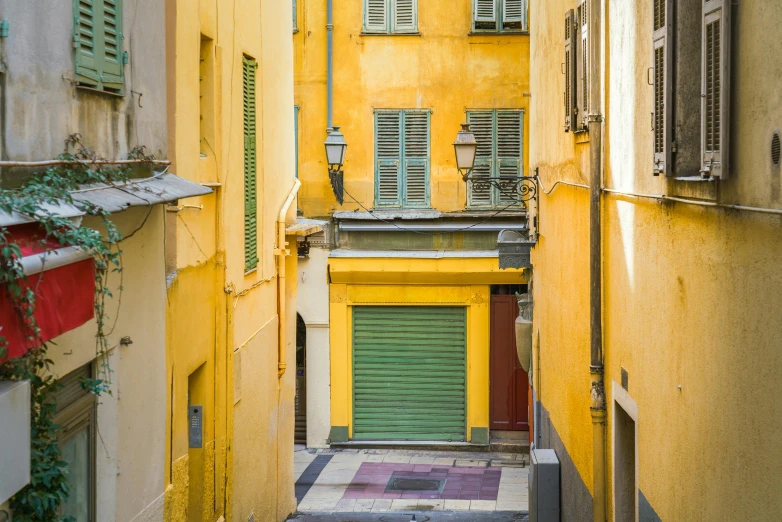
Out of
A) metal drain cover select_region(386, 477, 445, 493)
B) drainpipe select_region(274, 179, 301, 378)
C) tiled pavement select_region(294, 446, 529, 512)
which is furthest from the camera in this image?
metal drain cover select_region(386, 477, 445, 493)

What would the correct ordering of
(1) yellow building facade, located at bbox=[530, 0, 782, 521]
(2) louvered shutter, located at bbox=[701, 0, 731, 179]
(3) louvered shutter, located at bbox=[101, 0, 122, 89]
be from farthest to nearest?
(3) louvered shutter, located at bbox=[101, 0, 122, 89] < (2) louvered shutter, located at bbox=[701, 0, 731, 179] < (1) yellow building facade, located at bbox=[530, 0, 782, 521]

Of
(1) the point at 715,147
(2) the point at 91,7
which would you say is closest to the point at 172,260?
(2) the point at 91,7

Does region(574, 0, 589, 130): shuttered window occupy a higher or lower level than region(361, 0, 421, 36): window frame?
lower

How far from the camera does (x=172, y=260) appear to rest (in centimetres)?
915

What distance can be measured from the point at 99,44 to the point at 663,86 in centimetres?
362

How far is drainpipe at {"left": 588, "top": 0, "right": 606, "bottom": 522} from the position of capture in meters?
9.38

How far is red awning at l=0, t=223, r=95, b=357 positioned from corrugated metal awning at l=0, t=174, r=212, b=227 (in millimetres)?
133

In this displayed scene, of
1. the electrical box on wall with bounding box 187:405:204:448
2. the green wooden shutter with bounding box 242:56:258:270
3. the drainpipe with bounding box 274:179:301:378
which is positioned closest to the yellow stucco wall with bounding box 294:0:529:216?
the drainpipe with bounding box 274:179:301:378

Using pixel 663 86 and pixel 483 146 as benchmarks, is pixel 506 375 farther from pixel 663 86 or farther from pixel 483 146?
pixel 663 86

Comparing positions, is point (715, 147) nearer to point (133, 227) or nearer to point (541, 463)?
point (133, 227)

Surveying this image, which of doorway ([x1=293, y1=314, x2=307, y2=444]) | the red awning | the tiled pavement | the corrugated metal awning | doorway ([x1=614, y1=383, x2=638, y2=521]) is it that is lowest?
the tiled pavement

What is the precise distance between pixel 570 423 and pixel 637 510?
3.19 metres

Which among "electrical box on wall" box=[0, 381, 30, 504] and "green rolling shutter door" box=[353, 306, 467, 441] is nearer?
"electrical box on wall" box=[0, 381, 30, 504]

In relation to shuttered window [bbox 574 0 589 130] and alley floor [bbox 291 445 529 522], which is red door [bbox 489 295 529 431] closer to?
alley floor [bbox 291 445 529 522]
